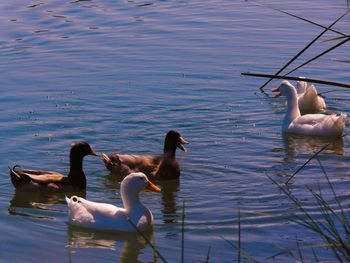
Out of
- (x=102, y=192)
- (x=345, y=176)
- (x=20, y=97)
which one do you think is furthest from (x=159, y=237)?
(x=20, y=97)

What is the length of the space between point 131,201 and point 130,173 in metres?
1.30

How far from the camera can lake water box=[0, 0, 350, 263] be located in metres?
8.75

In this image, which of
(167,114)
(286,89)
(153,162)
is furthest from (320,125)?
(153,162)

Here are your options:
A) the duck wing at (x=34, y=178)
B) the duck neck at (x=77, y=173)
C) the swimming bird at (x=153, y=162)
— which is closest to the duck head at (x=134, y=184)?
the duck neck at (x=77, y=173)

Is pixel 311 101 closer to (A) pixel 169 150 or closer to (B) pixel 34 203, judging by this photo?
(A) pixel 169 150

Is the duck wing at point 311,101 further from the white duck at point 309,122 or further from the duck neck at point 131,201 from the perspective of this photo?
the duck neck at point 131,201

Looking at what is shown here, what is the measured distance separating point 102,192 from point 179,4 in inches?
383

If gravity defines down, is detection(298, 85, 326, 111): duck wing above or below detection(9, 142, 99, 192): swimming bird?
above

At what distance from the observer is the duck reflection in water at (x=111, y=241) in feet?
27.8

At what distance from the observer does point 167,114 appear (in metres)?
12.7

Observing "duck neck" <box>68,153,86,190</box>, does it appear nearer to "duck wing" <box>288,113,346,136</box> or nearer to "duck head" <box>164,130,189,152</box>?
"duck head" <box>164,130,189,152</box>

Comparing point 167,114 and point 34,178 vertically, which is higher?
point 167,114

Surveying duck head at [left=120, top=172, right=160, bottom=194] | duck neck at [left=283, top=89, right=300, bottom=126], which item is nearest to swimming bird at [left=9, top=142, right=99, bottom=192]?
duck head at [left=120, top=172, right=160, bottom=194]

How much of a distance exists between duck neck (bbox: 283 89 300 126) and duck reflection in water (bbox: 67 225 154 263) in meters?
4.23
